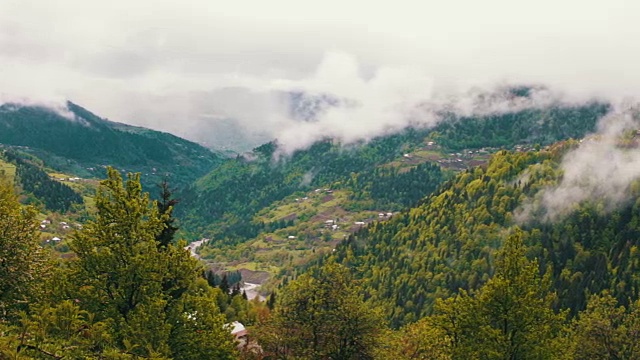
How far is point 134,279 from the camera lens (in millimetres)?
43250

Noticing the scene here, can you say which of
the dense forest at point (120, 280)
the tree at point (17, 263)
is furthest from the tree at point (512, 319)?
the tree at point (17, 263)

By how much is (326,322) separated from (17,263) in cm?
2954

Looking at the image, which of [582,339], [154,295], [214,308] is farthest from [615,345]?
[154,295]

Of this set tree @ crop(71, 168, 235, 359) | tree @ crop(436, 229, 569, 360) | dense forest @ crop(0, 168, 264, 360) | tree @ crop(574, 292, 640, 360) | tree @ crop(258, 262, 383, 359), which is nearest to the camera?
dense forest @ crop(0, 168, 264, 360)

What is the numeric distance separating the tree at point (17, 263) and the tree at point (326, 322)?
2414cm

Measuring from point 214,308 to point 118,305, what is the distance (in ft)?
26.1

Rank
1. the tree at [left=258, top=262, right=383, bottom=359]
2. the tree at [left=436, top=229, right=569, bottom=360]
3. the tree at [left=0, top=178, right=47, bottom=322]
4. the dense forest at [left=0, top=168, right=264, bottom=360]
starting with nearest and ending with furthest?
the dense forest at [left=0, top=168, right=264, bottom=360] → the tree at [left=0, top=178, right=47, bottom=322] → the tree at [left=436, top=229, right=569, bottom=360] → the tree at [left=258, top=262, right=383, bottom=359]

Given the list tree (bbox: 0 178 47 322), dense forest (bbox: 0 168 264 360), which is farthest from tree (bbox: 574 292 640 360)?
tree (bbox: 0 178 47 322)

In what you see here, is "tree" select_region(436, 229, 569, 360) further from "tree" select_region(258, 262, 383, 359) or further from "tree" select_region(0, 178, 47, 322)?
"tree" select_region(0, 178, 47, 322)

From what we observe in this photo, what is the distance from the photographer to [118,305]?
43.1 m

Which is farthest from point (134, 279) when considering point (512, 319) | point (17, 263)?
point (512, 319)

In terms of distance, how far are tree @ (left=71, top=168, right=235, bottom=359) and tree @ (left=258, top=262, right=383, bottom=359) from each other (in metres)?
11.1

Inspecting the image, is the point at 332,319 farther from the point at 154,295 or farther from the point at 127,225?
the point at 127,225

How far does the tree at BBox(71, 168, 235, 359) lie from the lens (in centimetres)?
4194
